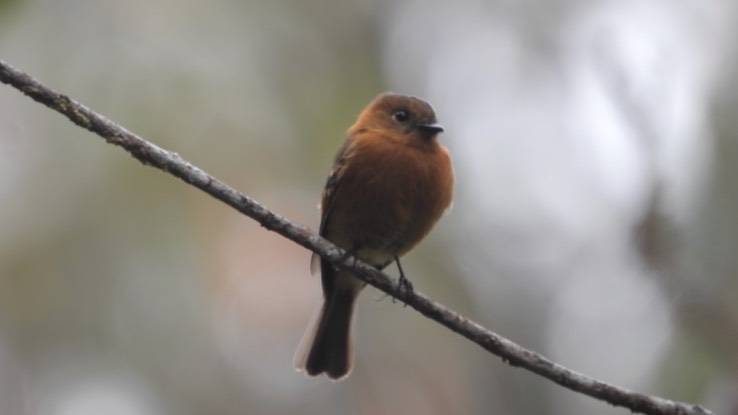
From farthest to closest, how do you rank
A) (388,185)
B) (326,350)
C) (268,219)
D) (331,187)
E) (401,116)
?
(326,350), (401,116), (331,187), (388,185), (268,219)

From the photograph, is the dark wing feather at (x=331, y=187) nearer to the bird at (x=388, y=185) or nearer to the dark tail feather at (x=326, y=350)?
the bird at (x=388, y=185)

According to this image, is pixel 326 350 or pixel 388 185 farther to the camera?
pixel 326 350

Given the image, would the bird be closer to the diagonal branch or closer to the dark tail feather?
the dark tail feather

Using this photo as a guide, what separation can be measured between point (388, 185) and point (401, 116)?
0.54 meters

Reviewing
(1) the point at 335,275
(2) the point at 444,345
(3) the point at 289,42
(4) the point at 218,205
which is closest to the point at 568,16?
(3) the point at 289,42

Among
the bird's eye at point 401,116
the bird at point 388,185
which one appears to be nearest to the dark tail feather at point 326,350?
the bird at point 388,185

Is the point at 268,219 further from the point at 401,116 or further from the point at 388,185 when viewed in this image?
the point at 401,116

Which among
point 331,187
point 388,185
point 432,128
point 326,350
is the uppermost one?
point 432,128

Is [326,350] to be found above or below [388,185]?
below

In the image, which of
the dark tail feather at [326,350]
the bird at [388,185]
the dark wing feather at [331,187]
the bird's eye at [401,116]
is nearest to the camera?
the bird at [388,185]

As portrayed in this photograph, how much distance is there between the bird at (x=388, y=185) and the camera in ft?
16.1

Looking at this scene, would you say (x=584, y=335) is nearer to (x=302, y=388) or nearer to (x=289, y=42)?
(x=302, y=388)

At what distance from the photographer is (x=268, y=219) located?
3.74 meters

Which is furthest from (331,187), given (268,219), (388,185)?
(268,219)
